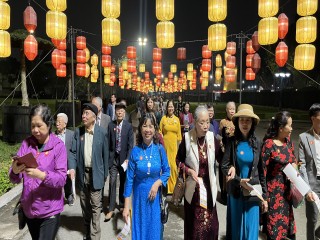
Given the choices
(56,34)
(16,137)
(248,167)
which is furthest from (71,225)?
(16,137)

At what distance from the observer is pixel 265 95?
46.8m

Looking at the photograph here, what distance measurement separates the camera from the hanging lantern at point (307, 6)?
959cm

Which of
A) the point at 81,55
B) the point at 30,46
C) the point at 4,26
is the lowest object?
the point at 30,46

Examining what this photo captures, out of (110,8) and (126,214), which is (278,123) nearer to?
(126,214)

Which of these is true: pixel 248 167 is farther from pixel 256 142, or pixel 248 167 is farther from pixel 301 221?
pixel 301 221

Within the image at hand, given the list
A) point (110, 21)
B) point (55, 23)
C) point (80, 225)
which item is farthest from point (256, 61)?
point (80, 225)

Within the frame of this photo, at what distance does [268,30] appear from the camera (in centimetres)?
1068

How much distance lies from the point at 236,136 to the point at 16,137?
11.0m

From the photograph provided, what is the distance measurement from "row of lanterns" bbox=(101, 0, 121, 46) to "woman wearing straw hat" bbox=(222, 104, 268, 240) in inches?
310

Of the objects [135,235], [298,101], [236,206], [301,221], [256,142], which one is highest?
[298,101]

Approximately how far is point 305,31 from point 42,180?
10327 mm

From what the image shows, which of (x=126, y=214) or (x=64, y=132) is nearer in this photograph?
(x=126, y=214)

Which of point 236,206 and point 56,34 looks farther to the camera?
point 56,34

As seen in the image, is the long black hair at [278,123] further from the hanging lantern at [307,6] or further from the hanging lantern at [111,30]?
the hanging lantern at [111,30]
